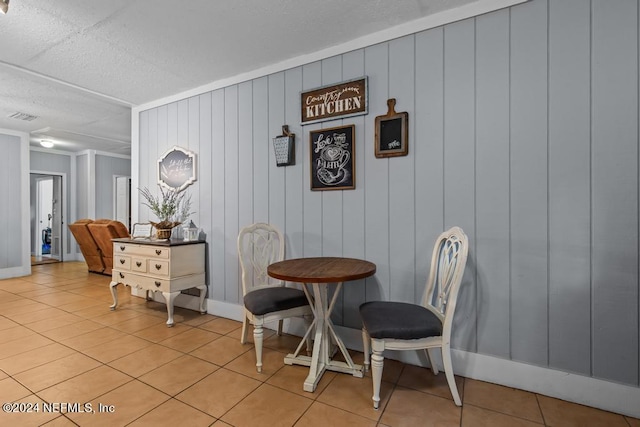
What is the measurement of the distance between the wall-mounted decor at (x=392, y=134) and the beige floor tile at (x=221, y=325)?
2156mm

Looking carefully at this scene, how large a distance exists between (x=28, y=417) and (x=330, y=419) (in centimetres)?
166

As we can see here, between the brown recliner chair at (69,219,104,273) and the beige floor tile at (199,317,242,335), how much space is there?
144 inches

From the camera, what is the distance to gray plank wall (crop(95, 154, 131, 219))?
7.14m

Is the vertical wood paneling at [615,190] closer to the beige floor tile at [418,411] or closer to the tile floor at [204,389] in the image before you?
the tile floor at [204,389]

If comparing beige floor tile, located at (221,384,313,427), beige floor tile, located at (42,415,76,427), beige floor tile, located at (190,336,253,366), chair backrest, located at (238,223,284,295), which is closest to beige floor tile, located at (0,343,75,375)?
beige floor tile, located at (42,415,76,427)

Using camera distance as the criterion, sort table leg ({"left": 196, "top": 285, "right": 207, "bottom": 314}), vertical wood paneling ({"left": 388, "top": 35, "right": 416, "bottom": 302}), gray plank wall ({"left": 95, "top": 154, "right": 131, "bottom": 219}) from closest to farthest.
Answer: vertical wood paneling ({"left": 388, "top": 35, "right": 416, "bottom": 302}), table leg ({"left": 196, "top": 285, "right": 207, "bottom": 314}), gray plank wall ({"left": 95, "top": 154, "right": 131, "bottom": 219})

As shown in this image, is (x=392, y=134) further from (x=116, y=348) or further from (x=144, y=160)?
(x=144, y=160)

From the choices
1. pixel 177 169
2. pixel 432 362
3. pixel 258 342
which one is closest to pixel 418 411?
pixel 432 362

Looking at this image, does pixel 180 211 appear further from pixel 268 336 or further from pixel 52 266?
pixel 52 266

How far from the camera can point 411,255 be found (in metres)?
2.35

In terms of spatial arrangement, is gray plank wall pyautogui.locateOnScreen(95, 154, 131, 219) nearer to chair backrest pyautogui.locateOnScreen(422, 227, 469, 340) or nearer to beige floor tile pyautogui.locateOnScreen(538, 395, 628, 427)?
chair backrest pyautogui.locateOnScreen(422, 227, 469, 340)

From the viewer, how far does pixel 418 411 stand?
1.78 meters

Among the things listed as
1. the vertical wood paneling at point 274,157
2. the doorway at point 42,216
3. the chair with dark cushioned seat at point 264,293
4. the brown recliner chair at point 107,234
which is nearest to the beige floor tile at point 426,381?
the chair with dark cushioned seat at point 264,293

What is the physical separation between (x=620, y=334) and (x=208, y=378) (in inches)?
101
